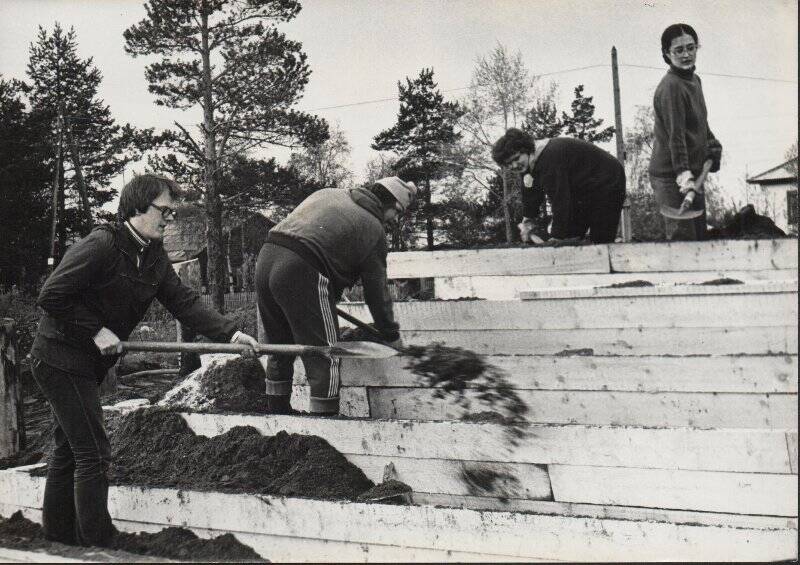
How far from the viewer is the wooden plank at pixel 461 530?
256 cm

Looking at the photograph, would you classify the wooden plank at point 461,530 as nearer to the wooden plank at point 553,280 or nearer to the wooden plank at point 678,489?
the wooden plank at point 678,489

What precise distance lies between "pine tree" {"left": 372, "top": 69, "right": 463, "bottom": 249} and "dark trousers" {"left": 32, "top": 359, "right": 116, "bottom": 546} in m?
6.40

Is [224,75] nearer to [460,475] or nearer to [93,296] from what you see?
[93,296]

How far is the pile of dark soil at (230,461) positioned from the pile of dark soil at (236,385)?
1.52 feet

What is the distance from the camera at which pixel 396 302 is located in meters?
4.50

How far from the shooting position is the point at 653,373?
3383 millimetres

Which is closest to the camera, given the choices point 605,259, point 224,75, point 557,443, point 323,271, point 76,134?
point 557,443

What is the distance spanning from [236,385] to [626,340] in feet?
7.86

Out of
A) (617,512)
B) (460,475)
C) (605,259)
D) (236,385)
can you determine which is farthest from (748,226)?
(236,385)

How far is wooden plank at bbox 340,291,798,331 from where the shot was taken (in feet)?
11.5

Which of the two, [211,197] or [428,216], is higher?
[211,197]

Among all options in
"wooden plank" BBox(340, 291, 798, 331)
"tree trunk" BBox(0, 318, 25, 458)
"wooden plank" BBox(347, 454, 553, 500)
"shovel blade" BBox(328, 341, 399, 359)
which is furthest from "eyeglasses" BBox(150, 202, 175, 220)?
"tree trunk" BBox(0, 318, 25, 458)

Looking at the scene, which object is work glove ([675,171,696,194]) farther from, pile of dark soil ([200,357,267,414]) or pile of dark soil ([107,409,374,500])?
pile of dark soil ([200,357,267,414])

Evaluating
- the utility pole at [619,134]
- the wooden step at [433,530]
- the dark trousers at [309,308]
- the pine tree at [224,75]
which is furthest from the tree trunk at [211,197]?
the wooden step at [433,530]
